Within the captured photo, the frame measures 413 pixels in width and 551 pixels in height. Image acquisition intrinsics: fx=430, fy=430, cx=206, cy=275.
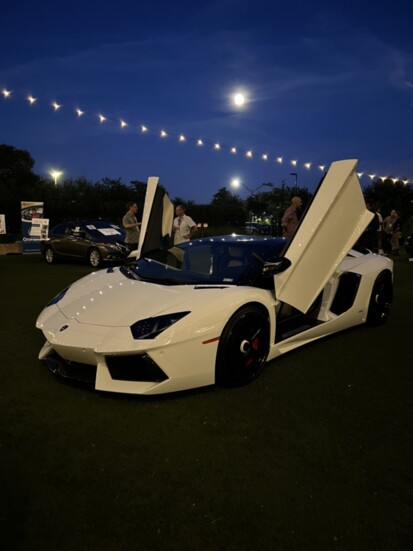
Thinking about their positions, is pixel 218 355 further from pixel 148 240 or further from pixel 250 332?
pixel 148 240

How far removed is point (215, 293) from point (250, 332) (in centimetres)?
43

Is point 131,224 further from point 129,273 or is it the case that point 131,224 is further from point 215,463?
point 215,463

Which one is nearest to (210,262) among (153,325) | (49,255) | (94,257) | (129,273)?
(129,273)

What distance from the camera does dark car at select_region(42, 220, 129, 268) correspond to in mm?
11273

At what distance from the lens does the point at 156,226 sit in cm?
472

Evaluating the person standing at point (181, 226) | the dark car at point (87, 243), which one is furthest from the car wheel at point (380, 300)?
the dark car at point (87, 243)

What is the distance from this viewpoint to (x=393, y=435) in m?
2.62

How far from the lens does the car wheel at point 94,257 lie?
11273 mm

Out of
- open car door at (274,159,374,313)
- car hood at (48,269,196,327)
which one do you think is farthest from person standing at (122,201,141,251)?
open car door at (274,159,374,313)

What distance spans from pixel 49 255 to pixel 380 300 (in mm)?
9872

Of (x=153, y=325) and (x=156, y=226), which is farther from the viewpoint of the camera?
(x=156, y=226)

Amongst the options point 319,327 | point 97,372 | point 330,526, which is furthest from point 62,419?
point 319,327

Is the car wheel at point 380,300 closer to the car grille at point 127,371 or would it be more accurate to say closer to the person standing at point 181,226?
the car grille at point 127,371

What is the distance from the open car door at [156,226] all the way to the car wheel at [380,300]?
2.39 metres
